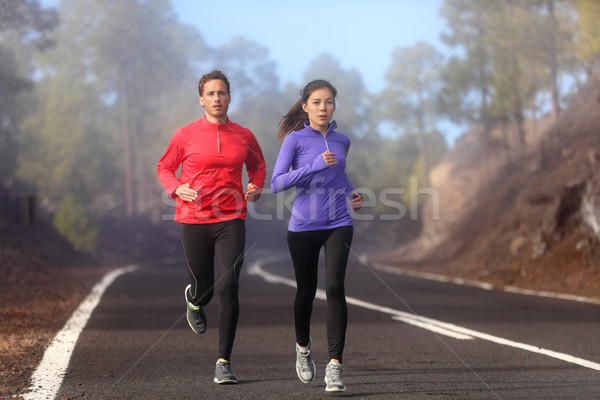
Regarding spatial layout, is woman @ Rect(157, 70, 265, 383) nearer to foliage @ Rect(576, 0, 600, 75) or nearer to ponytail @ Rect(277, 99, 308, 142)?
ponytail @ Rect(277, 99, 308, 142)

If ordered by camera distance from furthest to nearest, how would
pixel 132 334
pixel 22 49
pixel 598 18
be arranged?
pixel 22 49, pixel 598 18, pixel 132 334

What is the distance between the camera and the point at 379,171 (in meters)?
77.3

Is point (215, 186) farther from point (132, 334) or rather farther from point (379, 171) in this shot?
point (379, 171)

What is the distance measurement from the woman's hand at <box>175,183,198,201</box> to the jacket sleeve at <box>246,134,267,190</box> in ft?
1.87

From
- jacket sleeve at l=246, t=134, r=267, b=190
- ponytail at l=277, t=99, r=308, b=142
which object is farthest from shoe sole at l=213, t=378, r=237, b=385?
ponytail at l=277, t=99, r=308, b=142

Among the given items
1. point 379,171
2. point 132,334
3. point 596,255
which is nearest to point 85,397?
point 132,334

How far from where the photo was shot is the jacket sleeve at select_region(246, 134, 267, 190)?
708 centimetres

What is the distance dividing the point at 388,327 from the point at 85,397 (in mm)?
5148

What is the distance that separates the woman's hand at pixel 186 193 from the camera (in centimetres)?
673

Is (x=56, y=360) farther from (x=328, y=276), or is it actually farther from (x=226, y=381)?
(x=328, y=276)

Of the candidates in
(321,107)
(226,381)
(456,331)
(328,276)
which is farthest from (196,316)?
(456,331)

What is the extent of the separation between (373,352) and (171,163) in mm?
2853

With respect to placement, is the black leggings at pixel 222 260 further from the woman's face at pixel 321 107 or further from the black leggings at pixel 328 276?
the woman's face at pixel 321 107

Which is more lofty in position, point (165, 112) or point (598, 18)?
point (165, 112)
